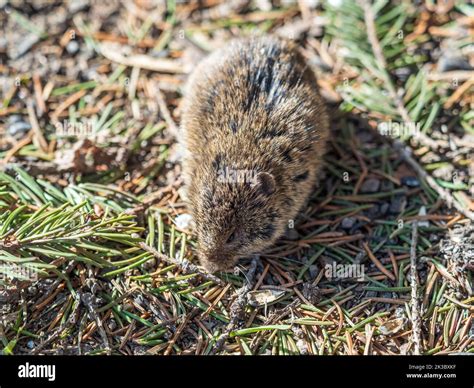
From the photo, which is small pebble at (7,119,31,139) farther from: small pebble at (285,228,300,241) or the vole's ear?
small pebble at (285,228,300,241)

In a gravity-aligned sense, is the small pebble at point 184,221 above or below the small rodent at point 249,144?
below

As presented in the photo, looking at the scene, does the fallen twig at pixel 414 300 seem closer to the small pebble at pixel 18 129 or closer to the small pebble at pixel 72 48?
the small pebble at pixel 18 129

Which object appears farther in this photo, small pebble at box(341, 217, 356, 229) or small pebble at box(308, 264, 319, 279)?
small pebble at box(341, 217, 356, 229)

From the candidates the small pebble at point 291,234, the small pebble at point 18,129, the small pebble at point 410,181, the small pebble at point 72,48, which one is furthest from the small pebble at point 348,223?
the small pebble at point 72,48

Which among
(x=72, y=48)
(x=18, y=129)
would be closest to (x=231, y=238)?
(x=18, y=129)

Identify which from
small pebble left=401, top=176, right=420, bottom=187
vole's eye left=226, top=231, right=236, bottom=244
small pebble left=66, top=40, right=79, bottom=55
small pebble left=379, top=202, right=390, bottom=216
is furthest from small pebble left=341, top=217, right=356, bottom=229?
small pebble left=66, top=40, right=79, bottom=55

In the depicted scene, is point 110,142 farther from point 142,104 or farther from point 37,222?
point 37,222
